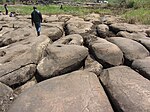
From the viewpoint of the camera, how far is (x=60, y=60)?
10.0 m

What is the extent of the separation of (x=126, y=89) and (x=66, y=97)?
5.93ft

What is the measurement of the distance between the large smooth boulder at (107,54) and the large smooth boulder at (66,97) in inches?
75.9

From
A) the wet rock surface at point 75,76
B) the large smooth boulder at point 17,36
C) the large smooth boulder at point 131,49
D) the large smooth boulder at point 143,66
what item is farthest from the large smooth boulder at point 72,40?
the large smooth boulder at point 143,66

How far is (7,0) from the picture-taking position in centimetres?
5519

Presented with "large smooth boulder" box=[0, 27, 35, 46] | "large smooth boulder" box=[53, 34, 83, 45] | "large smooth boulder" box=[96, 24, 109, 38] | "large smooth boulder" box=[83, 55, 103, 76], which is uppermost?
"large smooth boulder" box=[53, 34, 83, 45]

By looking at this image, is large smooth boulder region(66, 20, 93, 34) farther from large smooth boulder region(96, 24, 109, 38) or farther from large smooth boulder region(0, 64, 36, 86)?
large smooth boulder region(0, 64, 36, 86)

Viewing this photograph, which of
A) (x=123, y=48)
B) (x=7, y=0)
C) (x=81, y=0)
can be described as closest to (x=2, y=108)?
(x=123, y=48)

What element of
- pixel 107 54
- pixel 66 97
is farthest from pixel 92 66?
pixel 66 97

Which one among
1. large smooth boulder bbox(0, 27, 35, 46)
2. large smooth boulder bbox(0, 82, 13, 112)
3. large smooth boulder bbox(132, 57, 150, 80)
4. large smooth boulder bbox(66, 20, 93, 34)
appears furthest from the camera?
large smooth boulder bbox(66, 20, 93, 34)

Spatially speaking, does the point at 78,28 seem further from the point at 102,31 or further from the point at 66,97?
the point at 66,97

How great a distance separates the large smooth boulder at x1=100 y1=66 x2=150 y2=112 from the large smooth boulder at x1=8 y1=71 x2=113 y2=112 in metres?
0.29

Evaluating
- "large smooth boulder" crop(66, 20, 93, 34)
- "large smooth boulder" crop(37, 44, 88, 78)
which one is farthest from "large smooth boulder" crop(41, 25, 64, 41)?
"large smooth boulder" crop(37, 44, 88, 78)

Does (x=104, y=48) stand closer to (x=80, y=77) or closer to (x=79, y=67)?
(x=79, y=67)

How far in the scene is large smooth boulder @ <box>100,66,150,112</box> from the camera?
7285 mm
